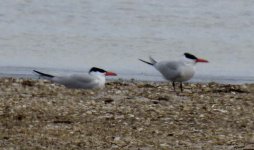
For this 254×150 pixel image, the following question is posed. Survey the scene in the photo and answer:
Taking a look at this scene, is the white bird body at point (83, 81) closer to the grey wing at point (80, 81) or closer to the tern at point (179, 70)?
the grey wing at point (80, 81)

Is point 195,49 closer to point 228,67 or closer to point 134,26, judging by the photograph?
point 228,67

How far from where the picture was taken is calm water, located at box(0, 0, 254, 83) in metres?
15.0

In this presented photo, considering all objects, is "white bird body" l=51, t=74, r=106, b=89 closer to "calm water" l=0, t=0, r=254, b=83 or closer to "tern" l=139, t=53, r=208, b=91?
"tern" l=139, t=53, r=208, b=91

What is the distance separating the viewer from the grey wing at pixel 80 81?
11516 mm

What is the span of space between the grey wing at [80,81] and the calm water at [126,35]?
2.31 m

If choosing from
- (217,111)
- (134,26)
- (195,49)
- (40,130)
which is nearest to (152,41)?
(195,49)

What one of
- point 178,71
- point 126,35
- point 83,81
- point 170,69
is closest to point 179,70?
point 178,71

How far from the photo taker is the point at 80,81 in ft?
37.9

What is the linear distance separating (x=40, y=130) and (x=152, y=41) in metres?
9.44

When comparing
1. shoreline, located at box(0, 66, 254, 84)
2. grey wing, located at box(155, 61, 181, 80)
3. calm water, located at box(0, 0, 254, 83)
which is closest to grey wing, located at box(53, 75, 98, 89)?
grey wing, located at box(155, 61, 181, 80)

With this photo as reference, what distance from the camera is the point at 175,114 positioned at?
9.93m

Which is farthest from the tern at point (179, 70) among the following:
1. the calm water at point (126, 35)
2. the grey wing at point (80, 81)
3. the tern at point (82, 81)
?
the calm water at point (126, 35)

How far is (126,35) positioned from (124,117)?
938 cm

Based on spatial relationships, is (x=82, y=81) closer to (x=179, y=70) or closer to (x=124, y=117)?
(x=179, y=70)
